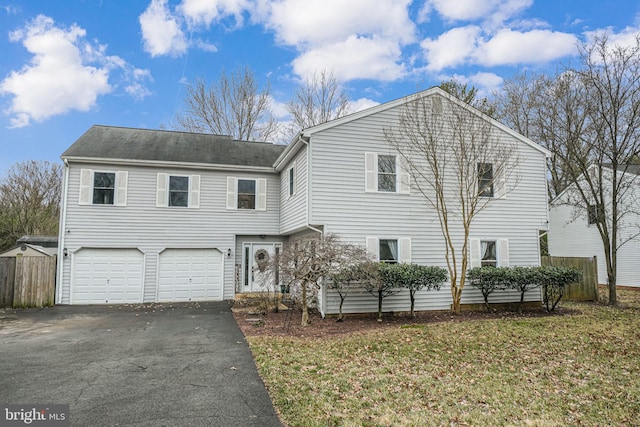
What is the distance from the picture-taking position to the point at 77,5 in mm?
12625

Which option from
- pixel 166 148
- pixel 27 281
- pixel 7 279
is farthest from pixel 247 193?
pixel 7 279

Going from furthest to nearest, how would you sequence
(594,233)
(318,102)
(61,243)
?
(318,102) → (594,233) → (61,243)

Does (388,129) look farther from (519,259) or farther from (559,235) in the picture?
(559,235)

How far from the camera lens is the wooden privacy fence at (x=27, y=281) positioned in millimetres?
12195

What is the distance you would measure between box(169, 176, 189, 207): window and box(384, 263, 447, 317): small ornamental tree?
8365 millimetres

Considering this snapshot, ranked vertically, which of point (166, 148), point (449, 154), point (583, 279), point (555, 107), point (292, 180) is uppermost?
point (555, 107)

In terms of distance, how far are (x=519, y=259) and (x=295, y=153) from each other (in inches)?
328

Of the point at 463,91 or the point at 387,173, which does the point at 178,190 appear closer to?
the point at 387,173

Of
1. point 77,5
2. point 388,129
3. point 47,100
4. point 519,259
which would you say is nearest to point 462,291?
point 519,259

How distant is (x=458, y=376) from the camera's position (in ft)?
18.0

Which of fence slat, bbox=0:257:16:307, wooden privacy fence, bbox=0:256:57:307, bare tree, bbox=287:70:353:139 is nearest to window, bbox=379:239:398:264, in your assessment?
wooden privacy fence, bbox=0:256:57:307

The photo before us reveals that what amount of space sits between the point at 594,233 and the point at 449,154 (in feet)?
42.6

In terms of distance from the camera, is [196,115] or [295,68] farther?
[196,115]

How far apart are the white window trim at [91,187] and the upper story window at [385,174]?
29.3 ft
